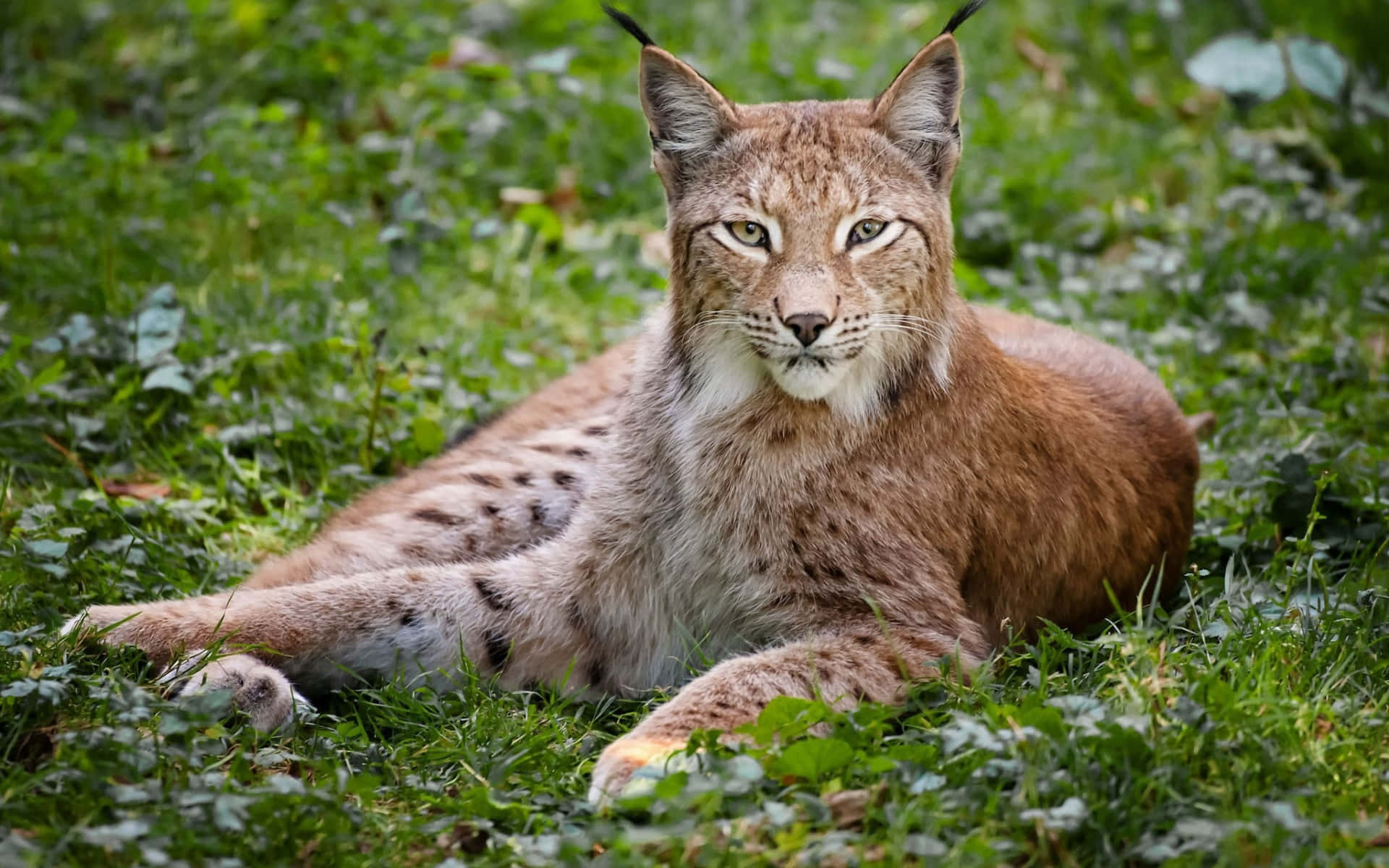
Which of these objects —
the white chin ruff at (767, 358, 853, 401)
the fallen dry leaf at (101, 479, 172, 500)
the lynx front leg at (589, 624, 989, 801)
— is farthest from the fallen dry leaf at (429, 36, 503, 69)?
the lynx front leg at (589, 624, 989, 801)

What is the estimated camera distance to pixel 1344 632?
4.04m

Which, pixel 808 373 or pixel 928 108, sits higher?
pixel 928 108

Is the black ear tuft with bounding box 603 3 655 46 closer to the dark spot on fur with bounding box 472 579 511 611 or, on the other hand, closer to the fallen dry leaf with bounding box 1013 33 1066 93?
the dark spot on fur with bounding box 472 579 511 611

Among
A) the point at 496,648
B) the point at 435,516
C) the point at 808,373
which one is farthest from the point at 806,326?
the point at 435,516

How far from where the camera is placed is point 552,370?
643cm

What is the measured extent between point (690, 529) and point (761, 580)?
28 cm

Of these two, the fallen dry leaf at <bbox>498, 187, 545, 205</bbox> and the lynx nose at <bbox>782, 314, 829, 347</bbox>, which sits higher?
the fallen dry leaf at <bbox>498, 187, 545, 205</bbox>

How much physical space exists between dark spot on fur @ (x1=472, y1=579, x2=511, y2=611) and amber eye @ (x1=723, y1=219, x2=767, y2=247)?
131 centimetres

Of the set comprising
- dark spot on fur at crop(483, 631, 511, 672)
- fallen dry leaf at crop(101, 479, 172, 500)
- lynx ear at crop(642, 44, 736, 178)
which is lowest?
dark spot on fur at crop(483, 631, 511, 672)

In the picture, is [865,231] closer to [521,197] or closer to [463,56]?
[521,197]

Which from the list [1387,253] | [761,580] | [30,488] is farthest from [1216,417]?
[30,488]

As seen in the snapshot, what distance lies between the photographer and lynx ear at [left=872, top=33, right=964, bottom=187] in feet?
13.8

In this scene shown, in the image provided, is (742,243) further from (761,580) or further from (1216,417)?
(1216,417)

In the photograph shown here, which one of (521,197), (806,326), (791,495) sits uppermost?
(521,197)
